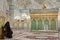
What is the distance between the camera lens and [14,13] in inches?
492

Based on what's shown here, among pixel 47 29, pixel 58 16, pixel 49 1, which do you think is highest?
pixel 49 1

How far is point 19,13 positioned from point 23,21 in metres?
0.69

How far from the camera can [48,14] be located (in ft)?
41.5

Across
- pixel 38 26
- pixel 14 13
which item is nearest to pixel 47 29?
pixel 38 26

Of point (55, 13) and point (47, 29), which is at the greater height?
point (55, 13)

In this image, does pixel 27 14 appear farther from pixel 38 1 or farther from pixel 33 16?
pixel 38 1

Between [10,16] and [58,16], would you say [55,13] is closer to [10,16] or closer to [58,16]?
[58,16]

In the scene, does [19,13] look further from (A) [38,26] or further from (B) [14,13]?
(A) [38,26]

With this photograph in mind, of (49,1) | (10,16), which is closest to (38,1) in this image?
(49,1)

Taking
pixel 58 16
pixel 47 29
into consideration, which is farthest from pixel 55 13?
pixel 47 29

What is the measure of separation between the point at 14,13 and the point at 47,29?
2829mm

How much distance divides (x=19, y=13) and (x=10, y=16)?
78cm

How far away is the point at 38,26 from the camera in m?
12.8

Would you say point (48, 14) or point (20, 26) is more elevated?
point (48, 14)
